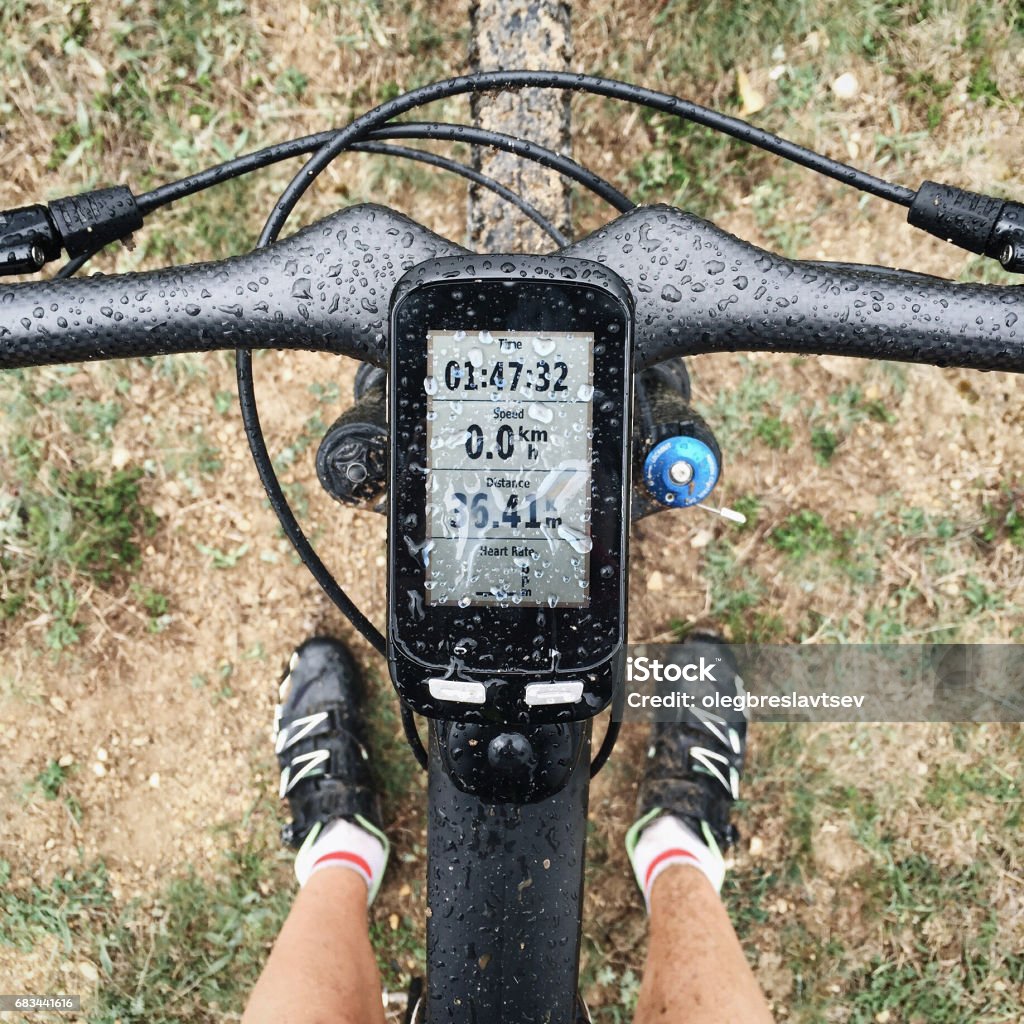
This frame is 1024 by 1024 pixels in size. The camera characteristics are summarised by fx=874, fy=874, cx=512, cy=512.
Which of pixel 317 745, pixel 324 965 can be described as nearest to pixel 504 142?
pixel 317 745

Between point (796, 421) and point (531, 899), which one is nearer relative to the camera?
point (531, 899)

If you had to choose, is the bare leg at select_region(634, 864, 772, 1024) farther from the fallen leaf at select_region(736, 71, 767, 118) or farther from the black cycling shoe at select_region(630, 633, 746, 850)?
the fallen leaf at select_region(736, 71, 767, 118)

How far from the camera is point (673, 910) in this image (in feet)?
9.07

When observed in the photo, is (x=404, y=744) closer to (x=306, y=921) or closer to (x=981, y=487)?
(x=306, y=921)

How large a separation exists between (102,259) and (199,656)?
56.9 inches

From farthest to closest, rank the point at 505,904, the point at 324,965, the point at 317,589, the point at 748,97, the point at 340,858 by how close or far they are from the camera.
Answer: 1. the point at 317,589
2. the point at 748,97
3. the point at 340,858
4. the point at 324,965
5. the point at 505,904

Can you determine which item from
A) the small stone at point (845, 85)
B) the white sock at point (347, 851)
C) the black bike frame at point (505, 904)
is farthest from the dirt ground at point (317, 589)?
the black bike frame at point (505, 904)

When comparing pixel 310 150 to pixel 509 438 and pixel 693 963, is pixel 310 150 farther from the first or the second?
pixel 693 963

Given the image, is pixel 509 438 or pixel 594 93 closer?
pixel 509 438

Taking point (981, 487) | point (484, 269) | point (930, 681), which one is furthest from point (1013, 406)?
point (484, 269)

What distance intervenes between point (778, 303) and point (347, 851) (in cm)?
230

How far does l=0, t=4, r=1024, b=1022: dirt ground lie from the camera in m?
3.03

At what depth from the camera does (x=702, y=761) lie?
10.0 feet

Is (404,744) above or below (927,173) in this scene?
below
